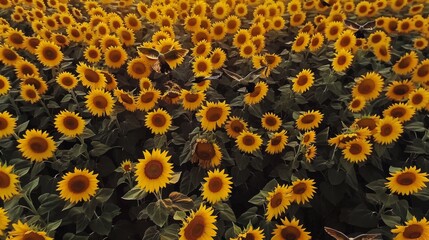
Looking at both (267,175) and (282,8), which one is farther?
(282,8)

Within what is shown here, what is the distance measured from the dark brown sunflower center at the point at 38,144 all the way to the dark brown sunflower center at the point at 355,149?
91.9 inches

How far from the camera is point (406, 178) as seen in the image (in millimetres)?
2398

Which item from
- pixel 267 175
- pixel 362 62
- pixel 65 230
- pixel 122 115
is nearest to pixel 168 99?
pixel 122 115

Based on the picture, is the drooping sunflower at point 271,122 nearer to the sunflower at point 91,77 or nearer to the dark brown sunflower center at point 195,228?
the dark brown sunflower center at point 195,228

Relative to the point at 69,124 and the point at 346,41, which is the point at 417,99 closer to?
the point at 346,41

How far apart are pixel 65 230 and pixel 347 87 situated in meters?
2.87

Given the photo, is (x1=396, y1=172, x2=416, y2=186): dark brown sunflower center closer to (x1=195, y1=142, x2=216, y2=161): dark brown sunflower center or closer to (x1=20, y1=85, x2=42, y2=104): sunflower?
(x1=195, y1=142, x2=216, y2=161): dark brown sunflower center

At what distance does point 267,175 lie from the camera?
321 cm

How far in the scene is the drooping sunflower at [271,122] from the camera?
120 inches

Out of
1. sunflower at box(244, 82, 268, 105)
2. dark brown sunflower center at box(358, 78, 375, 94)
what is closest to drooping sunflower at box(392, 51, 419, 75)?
dark brown sunflower center at box(358, 78, 375, 94)

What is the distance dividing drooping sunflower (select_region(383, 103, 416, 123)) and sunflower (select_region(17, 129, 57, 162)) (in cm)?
276

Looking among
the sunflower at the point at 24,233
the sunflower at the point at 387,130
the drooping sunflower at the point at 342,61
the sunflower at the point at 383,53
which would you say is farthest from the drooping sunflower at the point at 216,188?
the sunflower at the point at 383,53

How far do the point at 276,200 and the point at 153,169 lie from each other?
85 cm

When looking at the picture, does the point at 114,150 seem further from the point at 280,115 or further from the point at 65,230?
the point at 280,115
